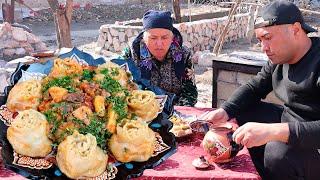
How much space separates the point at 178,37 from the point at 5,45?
284 inches

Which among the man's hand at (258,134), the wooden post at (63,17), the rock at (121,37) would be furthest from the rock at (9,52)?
the man's hand at (258,134)

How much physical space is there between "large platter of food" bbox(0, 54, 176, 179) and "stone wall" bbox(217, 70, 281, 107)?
238cm

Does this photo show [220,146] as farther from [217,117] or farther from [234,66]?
[234,66]

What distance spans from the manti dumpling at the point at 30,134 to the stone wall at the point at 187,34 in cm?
787

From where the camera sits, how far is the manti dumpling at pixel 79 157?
195cm

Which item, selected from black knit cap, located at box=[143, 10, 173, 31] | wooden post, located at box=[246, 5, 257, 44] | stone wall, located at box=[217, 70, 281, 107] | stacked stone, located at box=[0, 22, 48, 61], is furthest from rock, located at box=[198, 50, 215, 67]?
black knit cap, located at box=[143, 10, 173, 31]

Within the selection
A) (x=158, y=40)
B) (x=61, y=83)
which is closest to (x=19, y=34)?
(x=158, y=40)

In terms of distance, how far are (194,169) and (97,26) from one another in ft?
48.5

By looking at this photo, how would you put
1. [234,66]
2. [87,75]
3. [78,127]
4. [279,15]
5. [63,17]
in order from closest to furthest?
[78,127], [87,75], [279,15], [234,66], [63,17]

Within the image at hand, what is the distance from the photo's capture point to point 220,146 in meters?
2.46

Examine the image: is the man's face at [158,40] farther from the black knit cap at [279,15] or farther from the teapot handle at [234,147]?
the teapot handle at [234,147]

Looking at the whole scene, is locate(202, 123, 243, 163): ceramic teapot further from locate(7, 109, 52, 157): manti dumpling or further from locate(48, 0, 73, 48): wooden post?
locate(48, 0, 73, 48): wooden post

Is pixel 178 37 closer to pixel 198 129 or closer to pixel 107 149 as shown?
pixel 198 129

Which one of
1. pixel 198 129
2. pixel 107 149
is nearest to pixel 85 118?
pixel 107 149
